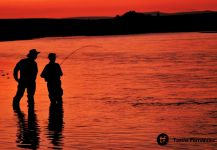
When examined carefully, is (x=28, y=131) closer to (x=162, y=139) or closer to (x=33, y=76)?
(x=162, y=139)

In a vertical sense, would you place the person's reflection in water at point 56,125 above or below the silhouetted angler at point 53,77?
below

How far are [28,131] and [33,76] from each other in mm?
3534

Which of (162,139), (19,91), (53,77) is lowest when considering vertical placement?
(162,139)

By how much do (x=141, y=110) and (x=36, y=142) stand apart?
15.2ft

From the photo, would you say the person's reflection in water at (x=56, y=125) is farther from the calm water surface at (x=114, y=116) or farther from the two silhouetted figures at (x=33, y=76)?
the two silhouetted figures at (x=33, y=76)

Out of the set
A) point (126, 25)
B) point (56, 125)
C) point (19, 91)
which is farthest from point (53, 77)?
point (126, 25)

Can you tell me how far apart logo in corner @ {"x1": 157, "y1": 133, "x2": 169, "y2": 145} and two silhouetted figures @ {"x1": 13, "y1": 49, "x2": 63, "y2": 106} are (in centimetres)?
485

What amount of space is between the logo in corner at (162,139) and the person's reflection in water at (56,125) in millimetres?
1605

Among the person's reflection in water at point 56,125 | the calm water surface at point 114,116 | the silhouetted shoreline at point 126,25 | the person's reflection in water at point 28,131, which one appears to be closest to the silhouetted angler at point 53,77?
the person's reflection in water at point 56,125

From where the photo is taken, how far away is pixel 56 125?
14.4m

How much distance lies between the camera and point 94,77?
27.7m

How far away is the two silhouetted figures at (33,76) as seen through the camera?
16922 millimetres

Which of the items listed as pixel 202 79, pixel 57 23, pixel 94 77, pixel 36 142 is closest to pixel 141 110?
pixel 36 142

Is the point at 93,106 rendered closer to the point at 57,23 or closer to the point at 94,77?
the point at 94,77
